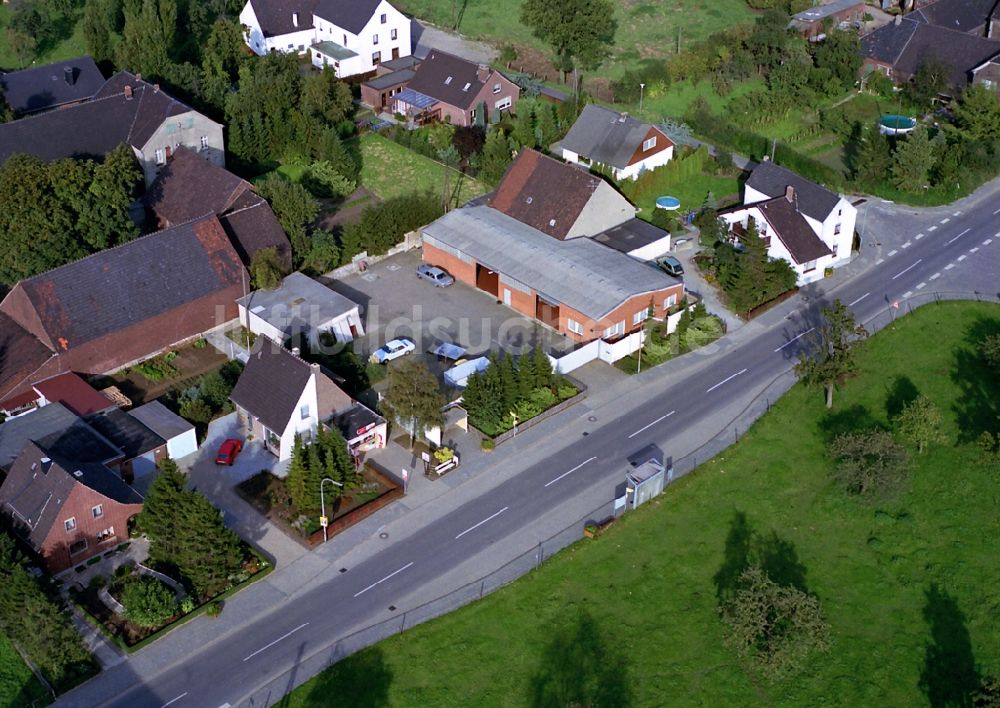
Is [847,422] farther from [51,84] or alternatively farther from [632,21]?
[51,84]

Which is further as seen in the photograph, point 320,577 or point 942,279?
point 942,279

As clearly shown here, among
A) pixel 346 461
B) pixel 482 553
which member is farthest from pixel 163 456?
pixel 482 553

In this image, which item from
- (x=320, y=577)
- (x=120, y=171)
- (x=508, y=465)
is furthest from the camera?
(x=120, y=171)

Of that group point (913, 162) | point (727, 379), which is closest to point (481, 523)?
point (727, 379)

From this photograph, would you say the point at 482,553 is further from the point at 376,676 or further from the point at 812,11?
the point at 812,11

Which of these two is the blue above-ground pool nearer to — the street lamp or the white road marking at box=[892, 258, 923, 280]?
the white road marking at box=[892, 258, 923, 280]

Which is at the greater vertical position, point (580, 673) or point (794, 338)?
point (580, 673)

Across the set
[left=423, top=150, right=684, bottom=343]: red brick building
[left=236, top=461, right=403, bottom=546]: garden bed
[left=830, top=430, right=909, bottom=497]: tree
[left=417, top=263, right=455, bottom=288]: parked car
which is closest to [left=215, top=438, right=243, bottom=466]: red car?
[left=236, top=461, right=403, bottom=546]: garden bed
